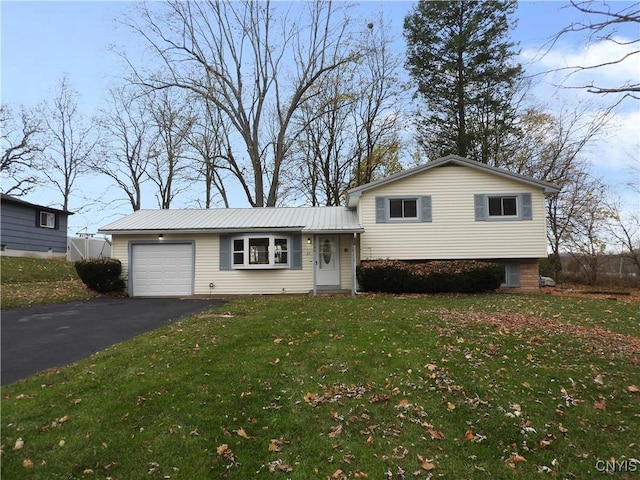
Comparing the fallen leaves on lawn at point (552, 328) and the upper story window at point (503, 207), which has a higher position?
the upper story window at point (503, 207)

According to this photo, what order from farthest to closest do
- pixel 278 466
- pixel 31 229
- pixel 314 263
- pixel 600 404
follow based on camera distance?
1. pixel 31 229
2. pixel 314 263
3. pixel 600 404
4. pixel 278 466

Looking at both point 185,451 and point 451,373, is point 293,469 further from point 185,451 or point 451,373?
point 451,373

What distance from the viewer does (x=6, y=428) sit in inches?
143

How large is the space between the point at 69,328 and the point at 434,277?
10.7m

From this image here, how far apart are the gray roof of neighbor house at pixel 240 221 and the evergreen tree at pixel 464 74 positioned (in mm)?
9675

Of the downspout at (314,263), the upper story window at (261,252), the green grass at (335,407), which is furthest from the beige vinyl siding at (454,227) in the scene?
the green grass at (335,407)

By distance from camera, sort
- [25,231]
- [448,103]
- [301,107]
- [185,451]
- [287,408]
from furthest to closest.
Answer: [301,107], [448,103], [25,231], [287,408], [185,451]

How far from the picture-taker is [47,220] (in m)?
22.7

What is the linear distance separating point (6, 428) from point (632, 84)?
7.76 metres

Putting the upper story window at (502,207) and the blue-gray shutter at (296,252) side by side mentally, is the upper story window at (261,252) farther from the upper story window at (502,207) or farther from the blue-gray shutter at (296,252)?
the upper story window at (502,207)

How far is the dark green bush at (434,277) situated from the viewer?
13.8 metres

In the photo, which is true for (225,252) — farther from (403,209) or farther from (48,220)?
(48,220)

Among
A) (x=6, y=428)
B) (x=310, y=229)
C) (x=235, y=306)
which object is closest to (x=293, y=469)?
(x=6, y=428)

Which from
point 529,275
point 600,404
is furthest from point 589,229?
point 600,404
